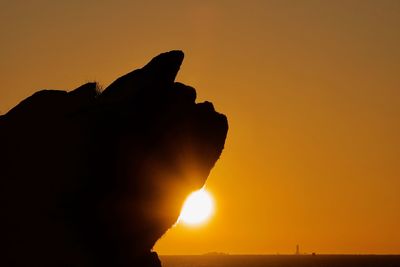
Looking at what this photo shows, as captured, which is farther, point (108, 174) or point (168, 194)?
point (168, 194)

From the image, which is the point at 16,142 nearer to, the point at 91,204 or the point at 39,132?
the point at 39,132

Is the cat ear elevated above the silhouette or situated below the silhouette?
above

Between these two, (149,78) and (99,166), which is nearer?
(99,166)

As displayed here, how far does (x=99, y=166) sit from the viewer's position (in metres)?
27.7

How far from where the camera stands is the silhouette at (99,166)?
27219 millimetres

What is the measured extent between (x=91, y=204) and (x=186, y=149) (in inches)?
219

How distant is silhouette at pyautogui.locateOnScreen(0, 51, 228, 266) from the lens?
89.3 feet

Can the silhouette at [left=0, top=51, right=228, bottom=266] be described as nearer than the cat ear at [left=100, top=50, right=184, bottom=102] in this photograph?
Yes

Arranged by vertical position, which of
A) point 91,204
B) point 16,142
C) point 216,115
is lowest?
point 91,204

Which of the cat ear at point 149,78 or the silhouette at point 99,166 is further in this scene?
the cat ear at point 149,78

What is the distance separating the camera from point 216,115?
3328 centimetres

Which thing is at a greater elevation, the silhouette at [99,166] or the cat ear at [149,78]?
the cat ear at [149,78]

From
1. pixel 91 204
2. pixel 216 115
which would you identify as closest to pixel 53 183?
pixel 91 204

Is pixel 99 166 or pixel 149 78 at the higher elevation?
pixel 149 78
